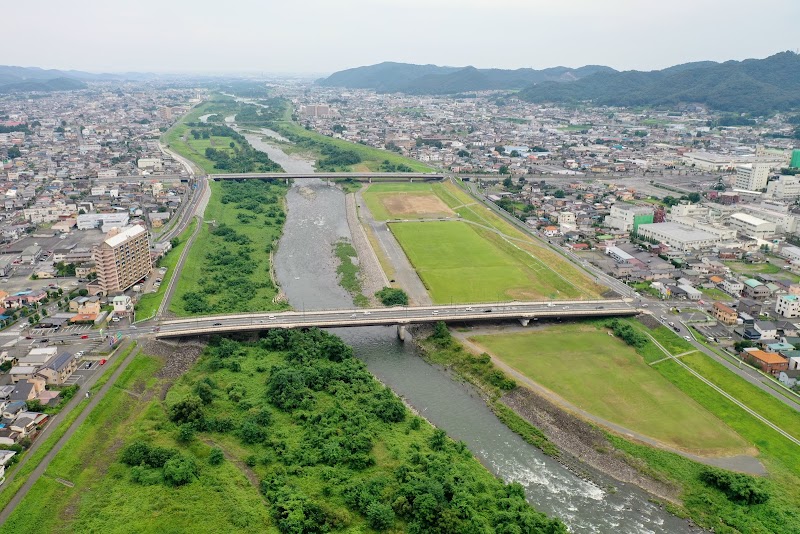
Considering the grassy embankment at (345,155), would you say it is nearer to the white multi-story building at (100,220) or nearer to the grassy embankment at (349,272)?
the grassy embankment at (349,272)

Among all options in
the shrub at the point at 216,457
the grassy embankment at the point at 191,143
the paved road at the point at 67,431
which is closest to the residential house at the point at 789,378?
the shrub at the point at 216,457

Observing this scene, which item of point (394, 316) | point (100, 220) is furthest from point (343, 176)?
point (394, 316)

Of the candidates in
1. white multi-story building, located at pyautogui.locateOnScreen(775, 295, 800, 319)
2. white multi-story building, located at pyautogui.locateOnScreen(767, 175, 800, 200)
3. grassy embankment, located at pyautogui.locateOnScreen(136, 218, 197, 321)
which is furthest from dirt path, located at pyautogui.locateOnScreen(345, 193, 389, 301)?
white multi-story building, located at pyautogui.locateOnScreen(767, 175, 800, 200)

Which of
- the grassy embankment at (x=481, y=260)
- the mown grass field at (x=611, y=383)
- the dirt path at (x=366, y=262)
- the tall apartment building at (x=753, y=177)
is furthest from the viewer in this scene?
the tall apartment building at (x=753, y=177)

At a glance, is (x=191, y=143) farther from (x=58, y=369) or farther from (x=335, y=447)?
(x=335, y=447)

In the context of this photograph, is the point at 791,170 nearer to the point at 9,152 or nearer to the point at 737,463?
the point at 737,463

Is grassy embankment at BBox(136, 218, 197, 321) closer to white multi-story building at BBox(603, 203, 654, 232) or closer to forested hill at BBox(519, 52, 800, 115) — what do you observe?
white multi-story building at BBox(603, 203, 654, 232)
